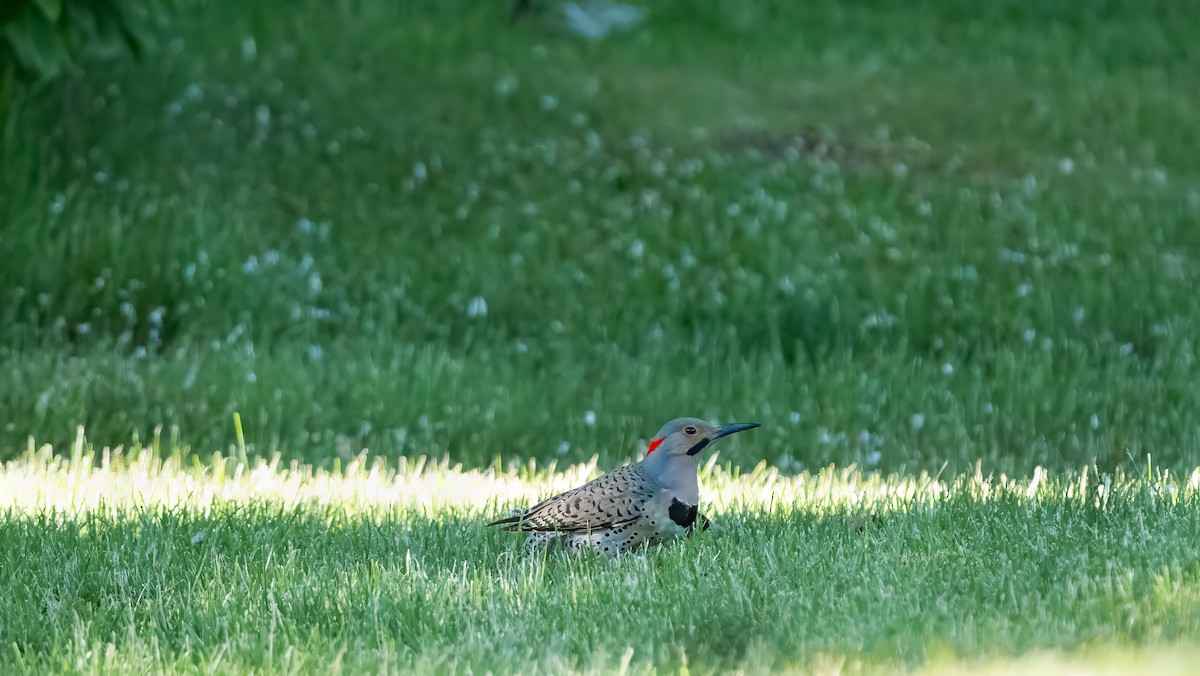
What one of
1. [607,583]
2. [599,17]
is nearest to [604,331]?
[607,583]

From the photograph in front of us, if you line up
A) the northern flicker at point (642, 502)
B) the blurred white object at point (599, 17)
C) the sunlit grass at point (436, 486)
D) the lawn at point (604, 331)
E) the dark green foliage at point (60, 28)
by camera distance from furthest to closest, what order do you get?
the blurred white object at point (599, 17) < the dark green foliage at point (60, 28) < the sunlit grass at point (436, 486) < the northern flicker at point (642, 502) < the lawn at point (604, 331)

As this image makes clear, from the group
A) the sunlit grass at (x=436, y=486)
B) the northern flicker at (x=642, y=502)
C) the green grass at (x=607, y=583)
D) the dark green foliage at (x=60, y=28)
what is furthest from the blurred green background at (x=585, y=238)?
the northern flicker at (x=642, y=502)

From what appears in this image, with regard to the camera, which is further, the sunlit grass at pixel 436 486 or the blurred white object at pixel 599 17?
the blurred white object at pixel 599 17

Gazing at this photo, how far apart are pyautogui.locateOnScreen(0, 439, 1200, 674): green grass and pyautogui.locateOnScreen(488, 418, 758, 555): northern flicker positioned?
11cm

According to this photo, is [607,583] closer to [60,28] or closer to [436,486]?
[436,486]

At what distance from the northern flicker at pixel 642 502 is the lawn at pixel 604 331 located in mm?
131

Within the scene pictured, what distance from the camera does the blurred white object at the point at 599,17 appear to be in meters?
18.2

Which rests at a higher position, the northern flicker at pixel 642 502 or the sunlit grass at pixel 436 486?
the northern flicker at pixel 642 502

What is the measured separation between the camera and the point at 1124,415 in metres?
9.09

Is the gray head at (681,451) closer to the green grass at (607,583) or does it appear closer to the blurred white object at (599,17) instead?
the green grass at (607,583)

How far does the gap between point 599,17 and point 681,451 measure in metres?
13.8

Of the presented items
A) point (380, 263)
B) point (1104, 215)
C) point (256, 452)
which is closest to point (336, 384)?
point (256, 452)

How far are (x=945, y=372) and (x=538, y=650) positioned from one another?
596cm

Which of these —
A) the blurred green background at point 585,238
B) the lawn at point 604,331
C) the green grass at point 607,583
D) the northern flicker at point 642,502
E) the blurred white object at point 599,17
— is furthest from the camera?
the blurred white object at point 599,17
